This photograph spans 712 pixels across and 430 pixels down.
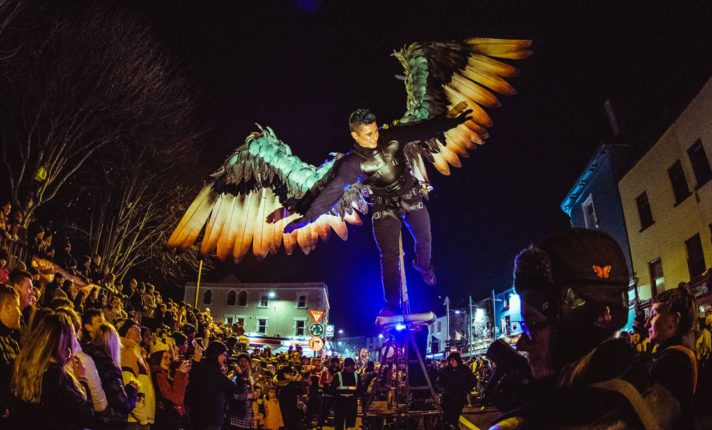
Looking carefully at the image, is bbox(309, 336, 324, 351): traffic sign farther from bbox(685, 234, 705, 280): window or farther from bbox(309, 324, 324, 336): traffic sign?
bbox(685, 234, 705, 280): window

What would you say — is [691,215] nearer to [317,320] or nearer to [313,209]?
[317,320]

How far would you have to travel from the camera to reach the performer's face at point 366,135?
412 centimetres

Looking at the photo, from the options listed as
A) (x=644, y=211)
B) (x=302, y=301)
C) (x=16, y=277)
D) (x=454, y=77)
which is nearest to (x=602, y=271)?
(x=454, y=77)

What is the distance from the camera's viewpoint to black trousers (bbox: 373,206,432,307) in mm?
4730

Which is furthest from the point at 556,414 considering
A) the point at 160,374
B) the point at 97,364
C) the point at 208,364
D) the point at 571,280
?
the point at 160,374

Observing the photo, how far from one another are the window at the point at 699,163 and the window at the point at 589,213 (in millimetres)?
9376

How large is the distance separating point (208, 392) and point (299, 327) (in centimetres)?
6209

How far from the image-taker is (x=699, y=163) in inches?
633

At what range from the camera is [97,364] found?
179 inches

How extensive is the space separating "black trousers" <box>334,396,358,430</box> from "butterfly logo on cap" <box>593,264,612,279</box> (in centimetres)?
1023

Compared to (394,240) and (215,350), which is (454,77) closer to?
(394,240)

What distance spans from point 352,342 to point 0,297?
135541 mm

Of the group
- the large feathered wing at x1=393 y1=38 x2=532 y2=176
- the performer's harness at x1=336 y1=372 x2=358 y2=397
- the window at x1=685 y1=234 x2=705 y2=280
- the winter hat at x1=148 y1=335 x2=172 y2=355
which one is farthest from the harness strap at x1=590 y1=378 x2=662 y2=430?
the window at x1=685 y1=234 x2=705 y2=280

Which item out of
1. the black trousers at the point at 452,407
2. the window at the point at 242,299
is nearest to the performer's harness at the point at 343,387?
the black trousers at the point at 452,407
